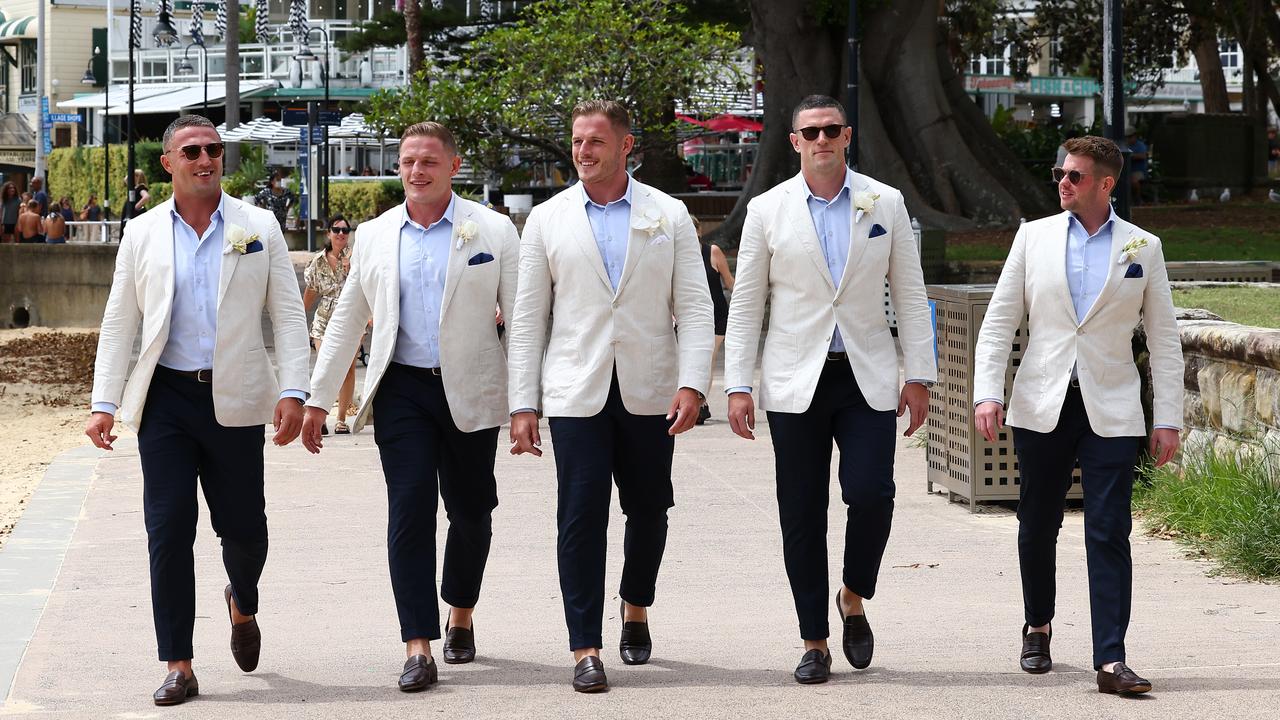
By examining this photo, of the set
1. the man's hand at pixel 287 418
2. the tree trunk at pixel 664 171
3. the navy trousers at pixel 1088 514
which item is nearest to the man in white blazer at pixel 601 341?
the man's hand at pixel 287 418

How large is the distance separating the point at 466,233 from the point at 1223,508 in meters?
3.82

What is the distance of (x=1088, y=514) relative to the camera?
18.2 ft

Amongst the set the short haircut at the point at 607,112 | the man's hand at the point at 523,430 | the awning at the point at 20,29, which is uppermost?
the awning at the point at 20,29

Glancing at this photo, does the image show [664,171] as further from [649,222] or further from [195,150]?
[195,150]

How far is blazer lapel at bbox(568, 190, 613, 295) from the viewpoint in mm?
5672

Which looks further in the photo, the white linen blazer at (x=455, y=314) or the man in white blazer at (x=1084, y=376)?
the white linen blazer at (x=455, y=314)

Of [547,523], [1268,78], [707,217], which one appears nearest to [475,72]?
[707,217]

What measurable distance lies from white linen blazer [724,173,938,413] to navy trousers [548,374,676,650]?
0.34m

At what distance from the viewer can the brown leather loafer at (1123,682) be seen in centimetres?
527

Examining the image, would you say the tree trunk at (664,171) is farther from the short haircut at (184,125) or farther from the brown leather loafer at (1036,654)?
the brown leather loafer at (1036,654)

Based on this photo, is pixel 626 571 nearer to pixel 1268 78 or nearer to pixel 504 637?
pixel 504 637

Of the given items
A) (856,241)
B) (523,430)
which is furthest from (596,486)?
(856,241)

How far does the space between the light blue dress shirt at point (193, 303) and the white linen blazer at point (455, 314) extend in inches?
15.2

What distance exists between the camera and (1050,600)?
572 centimetres
